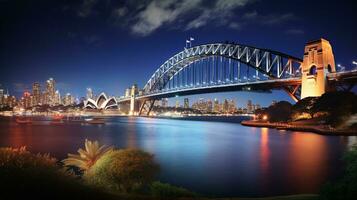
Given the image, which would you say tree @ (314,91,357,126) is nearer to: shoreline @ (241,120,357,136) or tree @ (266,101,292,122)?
shoreline @ (241,120,357,136)

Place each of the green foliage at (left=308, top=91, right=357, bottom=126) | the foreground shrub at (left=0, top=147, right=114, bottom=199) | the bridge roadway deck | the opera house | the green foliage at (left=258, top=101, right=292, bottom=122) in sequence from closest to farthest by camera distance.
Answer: the foreground shrub at (left=0, top=147, right=114, bottom=199) < the green foliage at (left=308, top=91, right=357, bottom=126) < the green foliage at (left=258, top=101, right=292, bottom=122) < the bridge roadway deck < the opera house

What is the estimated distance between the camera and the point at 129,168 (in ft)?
38.7

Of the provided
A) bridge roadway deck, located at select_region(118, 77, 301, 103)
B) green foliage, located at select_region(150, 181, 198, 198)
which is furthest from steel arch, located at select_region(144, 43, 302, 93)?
green foliage, located at select_region(150, 181, 198, 198)

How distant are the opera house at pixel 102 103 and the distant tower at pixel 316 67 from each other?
362ft

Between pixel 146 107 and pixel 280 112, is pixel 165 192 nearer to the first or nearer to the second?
pixel 280 112

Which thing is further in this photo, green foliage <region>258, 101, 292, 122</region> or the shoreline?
green foliage <region>258, 101, 292, 122</region>

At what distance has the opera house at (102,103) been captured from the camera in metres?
164

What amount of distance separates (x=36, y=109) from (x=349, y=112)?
583 ft

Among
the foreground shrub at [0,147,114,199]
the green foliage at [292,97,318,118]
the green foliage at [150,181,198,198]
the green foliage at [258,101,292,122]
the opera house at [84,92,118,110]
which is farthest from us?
the opera house at [84,92,118,110]

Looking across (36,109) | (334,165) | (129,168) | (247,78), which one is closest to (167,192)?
(129,168)

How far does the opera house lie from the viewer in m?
164

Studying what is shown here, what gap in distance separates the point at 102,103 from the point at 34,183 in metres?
166

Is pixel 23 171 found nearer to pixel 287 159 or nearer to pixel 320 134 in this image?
pixel 287 159

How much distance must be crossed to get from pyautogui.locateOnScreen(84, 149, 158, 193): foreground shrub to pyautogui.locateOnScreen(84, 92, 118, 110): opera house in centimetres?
14773
